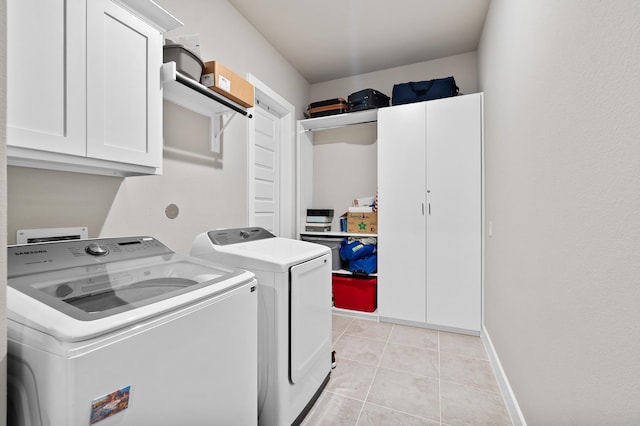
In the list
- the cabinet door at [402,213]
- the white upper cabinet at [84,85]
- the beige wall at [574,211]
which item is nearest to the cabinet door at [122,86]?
the white upper cabinet at [84,85]

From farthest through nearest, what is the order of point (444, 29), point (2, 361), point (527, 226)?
point (444, 29)
point (527, 226)
point (2, 361)

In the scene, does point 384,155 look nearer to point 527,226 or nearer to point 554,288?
→ point 527,226

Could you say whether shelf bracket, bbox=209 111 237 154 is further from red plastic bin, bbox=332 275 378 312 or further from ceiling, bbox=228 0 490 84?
red plastic bin, bbox=332 275 378 312

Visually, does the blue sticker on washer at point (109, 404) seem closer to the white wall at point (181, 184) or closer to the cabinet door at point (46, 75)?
the cabinet door at point (46, 75)

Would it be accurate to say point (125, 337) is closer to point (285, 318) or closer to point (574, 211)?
point (285, 318)

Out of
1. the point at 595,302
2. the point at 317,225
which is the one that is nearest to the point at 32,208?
the point at 595,302

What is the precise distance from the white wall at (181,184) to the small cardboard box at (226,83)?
32 centimetres

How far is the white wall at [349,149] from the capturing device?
3490mm

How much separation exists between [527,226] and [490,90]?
149 centimetres

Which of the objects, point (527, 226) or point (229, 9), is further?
point (229, 9)

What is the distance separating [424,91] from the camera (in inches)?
117

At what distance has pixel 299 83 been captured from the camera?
3.66 meters

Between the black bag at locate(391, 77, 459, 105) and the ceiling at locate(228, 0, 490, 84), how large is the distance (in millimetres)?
413

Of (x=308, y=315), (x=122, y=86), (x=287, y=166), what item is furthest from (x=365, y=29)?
(x=308, y=315)
